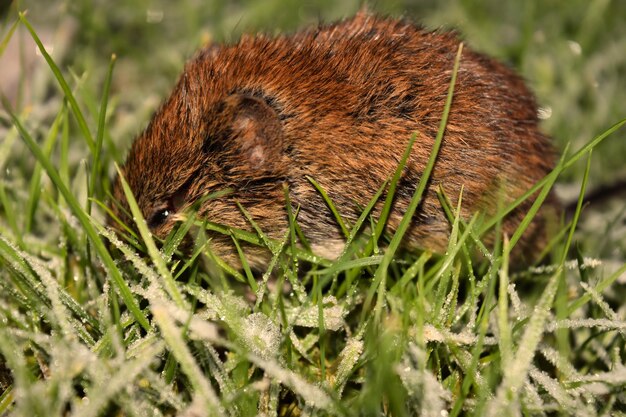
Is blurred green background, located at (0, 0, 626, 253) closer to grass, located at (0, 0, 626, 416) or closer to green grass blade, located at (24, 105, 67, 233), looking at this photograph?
green grass blade, located at (24, 105, 67, 233)

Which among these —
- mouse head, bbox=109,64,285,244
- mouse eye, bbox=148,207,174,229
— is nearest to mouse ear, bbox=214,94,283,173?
mouse head, bbox=109,64,285,244

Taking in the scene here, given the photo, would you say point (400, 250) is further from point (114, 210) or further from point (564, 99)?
point (564, 99)

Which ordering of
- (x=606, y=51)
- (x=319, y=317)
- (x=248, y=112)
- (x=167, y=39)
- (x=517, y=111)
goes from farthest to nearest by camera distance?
(x=167, y=39) < (x=606, y=51) < (x=517, y=111) < (x=248, y=112) < (x=319, y=317)

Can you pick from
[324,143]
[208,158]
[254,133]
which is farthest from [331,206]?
[208,158]

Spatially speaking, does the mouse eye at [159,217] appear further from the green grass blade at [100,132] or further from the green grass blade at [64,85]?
the green grass blade at [64,85]

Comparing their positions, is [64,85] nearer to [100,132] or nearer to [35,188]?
[100,132]

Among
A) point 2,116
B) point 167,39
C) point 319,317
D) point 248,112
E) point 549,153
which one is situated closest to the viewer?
point 319,317

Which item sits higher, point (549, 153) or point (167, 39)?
point (167, 39)

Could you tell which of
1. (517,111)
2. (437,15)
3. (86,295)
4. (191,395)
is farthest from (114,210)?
(437,15)
